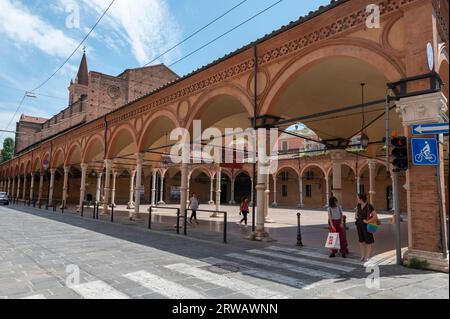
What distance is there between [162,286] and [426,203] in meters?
4.91

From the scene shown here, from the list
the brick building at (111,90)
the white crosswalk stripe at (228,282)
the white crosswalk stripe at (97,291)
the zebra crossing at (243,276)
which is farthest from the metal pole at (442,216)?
the brick building at (111,90)

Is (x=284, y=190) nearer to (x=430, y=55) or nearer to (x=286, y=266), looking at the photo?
(x=286, y=266)

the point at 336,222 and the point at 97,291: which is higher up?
the point at 336,222

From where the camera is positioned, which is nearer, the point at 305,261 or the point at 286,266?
the point at 286,266

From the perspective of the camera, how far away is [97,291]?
457cm

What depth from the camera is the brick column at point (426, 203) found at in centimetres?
575

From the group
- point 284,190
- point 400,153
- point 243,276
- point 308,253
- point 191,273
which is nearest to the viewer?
point 243,276

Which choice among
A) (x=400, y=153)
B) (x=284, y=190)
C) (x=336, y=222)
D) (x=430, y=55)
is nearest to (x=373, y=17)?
(x=430, y=55)

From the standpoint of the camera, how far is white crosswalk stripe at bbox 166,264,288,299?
4.47 m

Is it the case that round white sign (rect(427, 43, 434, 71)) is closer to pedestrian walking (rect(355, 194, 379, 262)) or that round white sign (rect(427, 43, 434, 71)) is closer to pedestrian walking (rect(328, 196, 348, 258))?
pedestrian walking (rect(355, 194, 379, 262))

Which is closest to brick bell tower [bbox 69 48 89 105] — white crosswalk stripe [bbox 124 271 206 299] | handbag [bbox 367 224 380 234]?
white crosswalk stripe [bbox 124 271 206 299]

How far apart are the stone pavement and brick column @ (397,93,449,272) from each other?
0.38 meters

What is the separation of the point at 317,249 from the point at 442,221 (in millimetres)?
3234

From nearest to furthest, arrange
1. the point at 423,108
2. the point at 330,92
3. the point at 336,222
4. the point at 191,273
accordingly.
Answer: the point at 191,273
the point at 423,108
the point at 336,222
the point at 330,92
